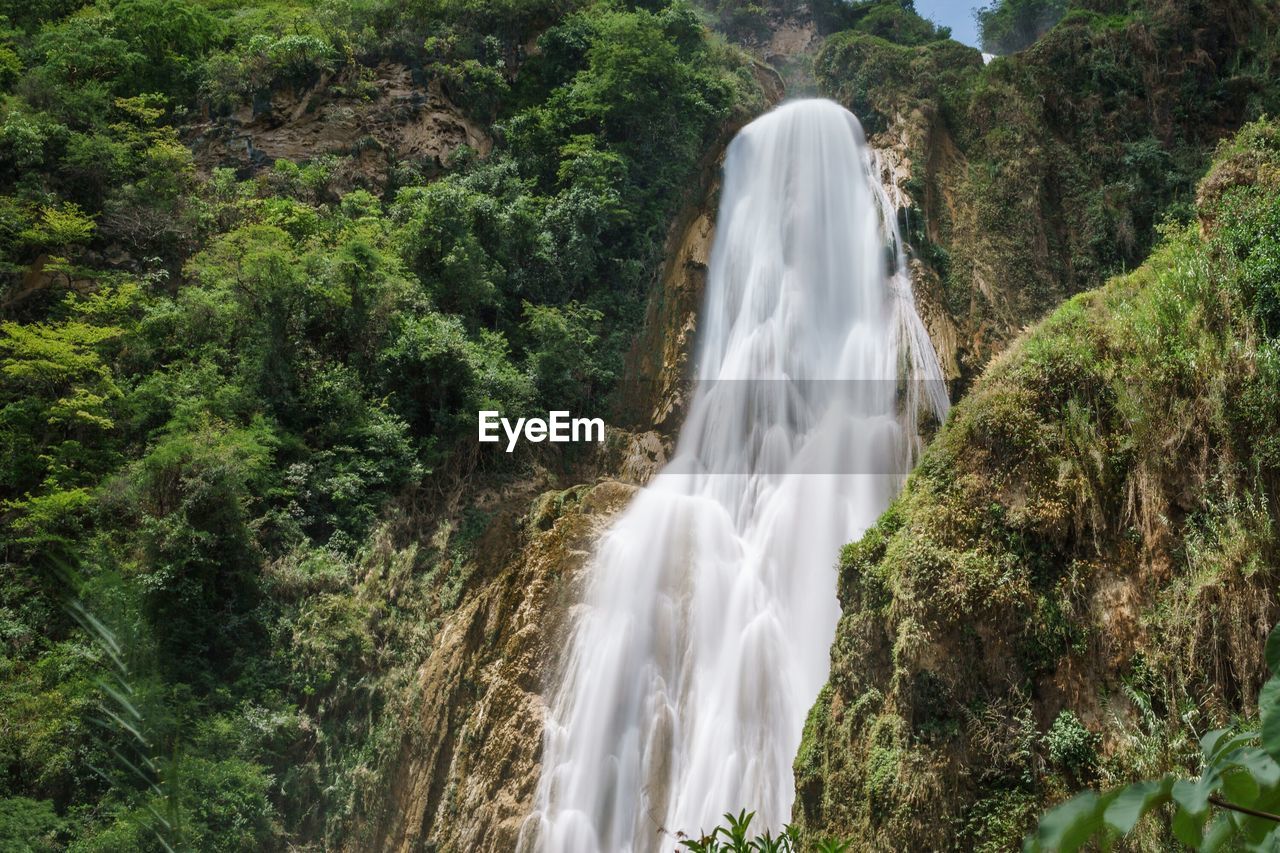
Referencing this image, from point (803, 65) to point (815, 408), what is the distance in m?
20.9

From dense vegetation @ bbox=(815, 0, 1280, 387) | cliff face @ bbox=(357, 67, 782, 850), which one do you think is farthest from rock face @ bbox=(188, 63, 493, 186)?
dense vegetation @ bbox=(815, 0, 1280, 387)

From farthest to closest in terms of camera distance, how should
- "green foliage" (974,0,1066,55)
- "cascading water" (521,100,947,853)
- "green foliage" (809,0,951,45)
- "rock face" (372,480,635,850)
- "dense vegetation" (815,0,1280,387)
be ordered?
"green foliage" (974,0,1066,55)
"green foliage" (809,0,951,45)
"dense vegetation" (815,0,1280,387)
"rock face" (372,480,635,850)
"cascading water" (521,100,947,853)

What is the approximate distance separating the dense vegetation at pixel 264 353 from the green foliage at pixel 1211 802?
530 inches

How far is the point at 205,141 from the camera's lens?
22.4 m

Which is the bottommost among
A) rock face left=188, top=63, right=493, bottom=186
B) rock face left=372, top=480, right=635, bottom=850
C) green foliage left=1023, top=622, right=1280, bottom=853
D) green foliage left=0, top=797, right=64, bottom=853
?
green foliage left=0, top=797, right=64, bottom=853

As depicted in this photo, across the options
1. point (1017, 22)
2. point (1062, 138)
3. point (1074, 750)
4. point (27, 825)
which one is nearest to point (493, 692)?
point (27, 825)

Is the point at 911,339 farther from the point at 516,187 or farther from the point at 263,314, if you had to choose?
the point at 263,314

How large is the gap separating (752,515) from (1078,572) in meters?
7.90

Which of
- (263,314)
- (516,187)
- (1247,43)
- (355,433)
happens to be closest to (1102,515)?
(355,433)

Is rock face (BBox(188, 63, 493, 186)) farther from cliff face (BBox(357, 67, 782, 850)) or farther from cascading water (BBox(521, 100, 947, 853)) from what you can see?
cliff face (BBox(357, 67, 782, 850))

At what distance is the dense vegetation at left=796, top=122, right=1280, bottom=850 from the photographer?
7.79m

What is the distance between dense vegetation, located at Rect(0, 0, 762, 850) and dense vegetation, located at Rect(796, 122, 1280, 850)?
8.19 m

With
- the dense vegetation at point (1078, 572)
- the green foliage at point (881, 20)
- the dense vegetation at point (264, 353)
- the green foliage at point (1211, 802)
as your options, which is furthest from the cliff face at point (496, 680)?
the green foliage at point (881, 20)

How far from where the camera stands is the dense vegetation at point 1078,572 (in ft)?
25.6
